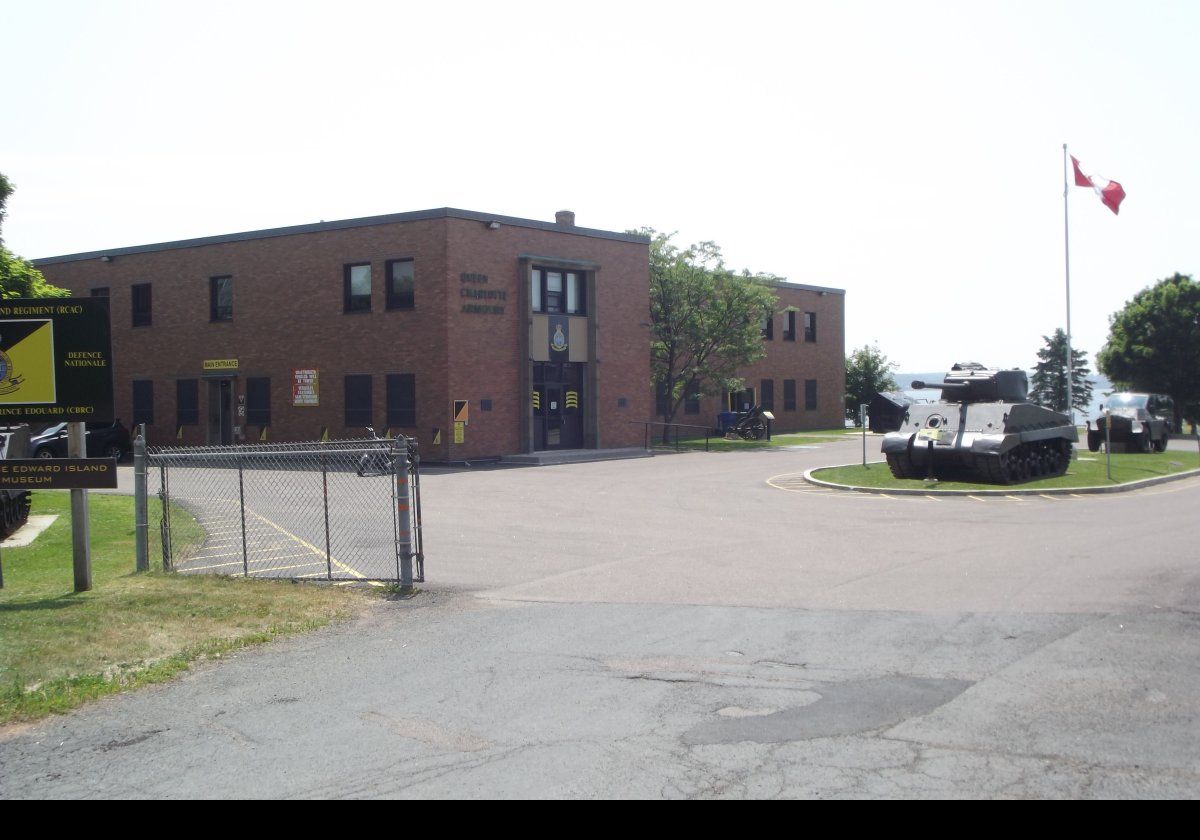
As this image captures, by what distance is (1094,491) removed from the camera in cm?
2234

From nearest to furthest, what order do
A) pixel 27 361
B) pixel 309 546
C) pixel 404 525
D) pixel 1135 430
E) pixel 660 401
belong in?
pixel 404 525
pixel 27 361
pixel 309 546
pixel 1135 430
pixel 660 401

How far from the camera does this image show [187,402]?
125 ft

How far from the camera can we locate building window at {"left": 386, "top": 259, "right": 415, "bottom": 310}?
3303 cm

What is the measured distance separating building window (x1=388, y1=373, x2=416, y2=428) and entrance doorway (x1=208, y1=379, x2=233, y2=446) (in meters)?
7.43

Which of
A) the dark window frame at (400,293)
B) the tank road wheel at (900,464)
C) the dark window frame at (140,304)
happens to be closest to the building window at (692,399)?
the dark window frame at (400,293)

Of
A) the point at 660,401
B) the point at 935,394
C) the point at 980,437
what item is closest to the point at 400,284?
the point at 660,401

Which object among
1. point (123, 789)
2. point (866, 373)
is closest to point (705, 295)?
point (866, 373)

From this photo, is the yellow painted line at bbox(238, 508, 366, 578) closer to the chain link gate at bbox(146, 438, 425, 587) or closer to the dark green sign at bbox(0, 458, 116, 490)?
the chain link gate at bbox(146, 438, 425, 587)

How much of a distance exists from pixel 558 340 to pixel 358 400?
6524 millimetres

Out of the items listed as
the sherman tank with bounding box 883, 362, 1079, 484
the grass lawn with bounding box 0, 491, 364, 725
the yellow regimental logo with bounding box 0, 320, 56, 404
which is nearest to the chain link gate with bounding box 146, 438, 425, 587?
the grass lawn with bounding box 0, 491, 364, 725

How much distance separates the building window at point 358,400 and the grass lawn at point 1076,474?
14.2 metres

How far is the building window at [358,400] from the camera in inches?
1329

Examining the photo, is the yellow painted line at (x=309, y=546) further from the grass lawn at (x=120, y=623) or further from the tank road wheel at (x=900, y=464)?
the tank road wheel at (x=900, y=464)

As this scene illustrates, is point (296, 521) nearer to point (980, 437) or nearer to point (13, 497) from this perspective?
point (13, 497)
